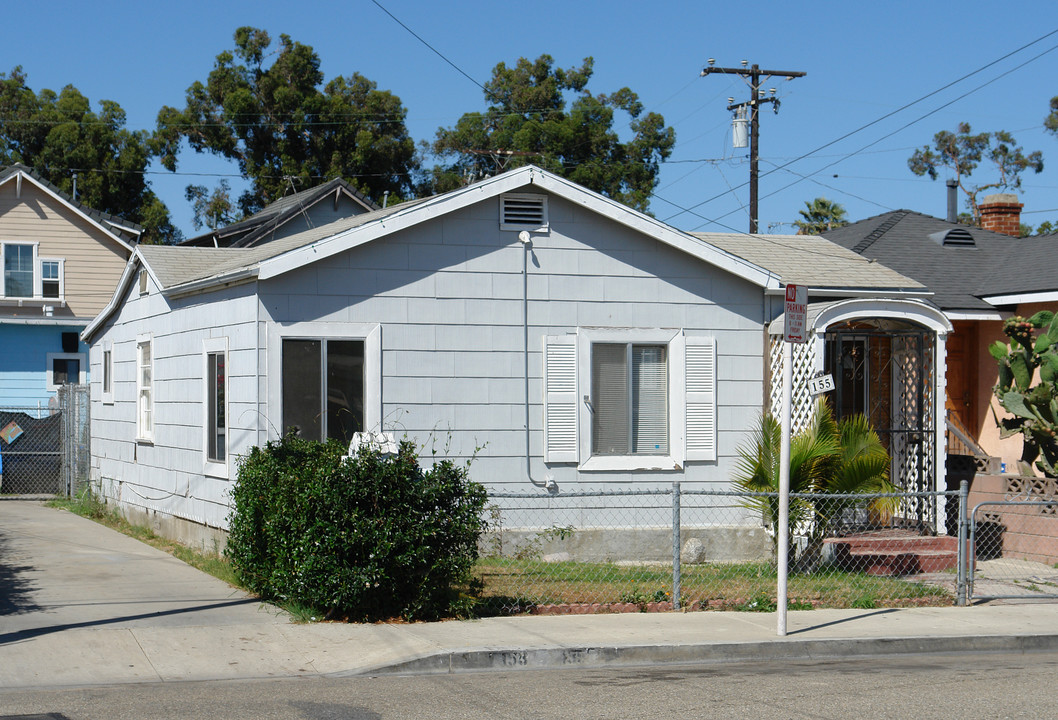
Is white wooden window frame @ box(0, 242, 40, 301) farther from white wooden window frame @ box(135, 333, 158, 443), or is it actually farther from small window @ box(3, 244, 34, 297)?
white wooden window frame @ box(135, 333, 158, 443)

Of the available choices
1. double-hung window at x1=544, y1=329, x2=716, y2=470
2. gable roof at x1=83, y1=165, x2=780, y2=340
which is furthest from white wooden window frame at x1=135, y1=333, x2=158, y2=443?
double-hung window at x1=544, y1=329, x2=716, y2=470

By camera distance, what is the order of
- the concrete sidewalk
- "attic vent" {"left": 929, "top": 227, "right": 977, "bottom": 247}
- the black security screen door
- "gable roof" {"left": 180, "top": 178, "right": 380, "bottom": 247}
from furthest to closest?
"gable roof" {"left": 180, "top": 178, "right": 380, "bottom": 247} → "attic vent" {"left": 929, "top": 227, "right": 977, "bottom": 247} → the black security screen door → the concrete sidewalk

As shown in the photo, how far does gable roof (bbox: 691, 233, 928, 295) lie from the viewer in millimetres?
14977

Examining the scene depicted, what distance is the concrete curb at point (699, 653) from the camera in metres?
8.61

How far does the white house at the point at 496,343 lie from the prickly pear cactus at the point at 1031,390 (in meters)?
2.20

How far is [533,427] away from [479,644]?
4.58 m

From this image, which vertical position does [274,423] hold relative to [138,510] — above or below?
above

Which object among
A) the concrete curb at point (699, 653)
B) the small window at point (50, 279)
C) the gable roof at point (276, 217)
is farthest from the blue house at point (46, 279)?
the concrete curb at point (699, 653)

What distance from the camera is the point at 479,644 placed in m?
9.02

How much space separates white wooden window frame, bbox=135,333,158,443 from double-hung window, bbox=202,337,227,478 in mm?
2670

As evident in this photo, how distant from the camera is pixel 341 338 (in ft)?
41.5

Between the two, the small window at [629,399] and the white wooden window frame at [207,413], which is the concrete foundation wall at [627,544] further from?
the white wooden window frame at [207,413]

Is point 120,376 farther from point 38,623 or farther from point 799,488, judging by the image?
point 799,488

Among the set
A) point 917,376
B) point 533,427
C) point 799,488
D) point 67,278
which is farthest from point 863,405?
point 67,278
